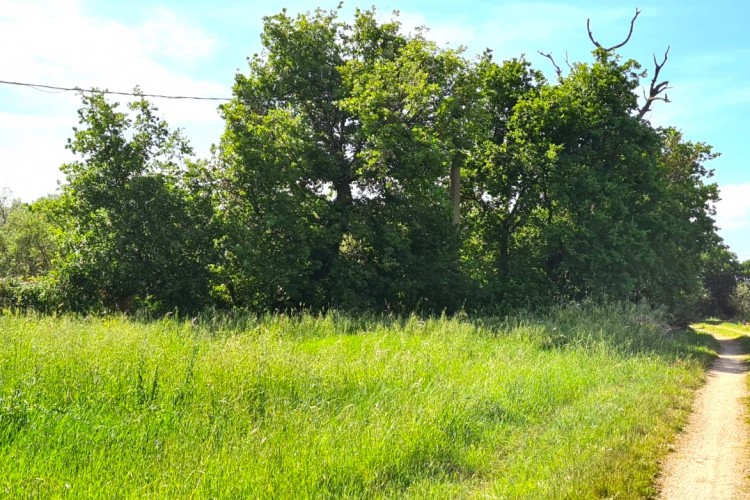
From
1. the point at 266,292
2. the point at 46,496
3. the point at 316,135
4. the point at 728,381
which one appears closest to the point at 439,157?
the point at 316,135

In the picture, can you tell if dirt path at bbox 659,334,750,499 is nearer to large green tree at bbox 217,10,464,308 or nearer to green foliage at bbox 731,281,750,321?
large green tree at bbox 217,10,464,308

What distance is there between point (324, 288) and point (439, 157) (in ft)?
22.4

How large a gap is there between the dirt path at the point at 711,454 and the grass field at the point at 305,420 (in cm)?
24

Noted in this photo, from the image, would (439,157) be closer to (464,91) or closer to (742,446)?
(464,91)

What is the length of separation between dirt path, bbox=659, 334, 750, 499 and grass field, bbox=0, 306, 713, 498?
0.24m

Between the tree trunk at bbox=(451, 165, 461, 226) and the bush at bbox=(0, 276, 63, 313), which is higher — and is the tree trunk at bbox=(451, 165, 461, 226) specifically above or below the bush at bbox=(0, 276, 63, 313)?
above

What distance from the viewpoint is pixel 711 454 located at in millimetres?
7066

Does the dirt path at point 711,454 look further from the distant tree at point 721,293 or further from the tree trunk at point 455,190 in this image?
the distant tree at point 721,293

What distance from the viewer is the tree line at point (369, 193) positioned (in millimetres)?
19562

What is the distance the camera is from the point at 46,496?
4461 millimetres

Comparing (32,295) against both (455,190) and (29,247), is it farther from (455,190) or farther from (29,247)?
(29,247)

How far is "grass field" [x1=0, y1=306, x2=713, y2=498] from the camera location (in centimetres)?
519

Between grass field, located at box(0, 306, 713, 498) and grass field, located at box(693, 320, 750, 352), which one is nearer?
grass field, located at box(0, 306, 713, 498)

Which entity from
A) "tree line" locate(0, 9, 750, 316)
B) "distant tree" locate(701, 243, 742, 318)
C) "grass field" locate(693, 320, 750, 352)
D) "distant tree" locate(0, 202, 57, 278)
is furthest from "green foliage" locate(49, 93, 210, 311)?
"distant tree" locate(701, 243, 742, 318)
